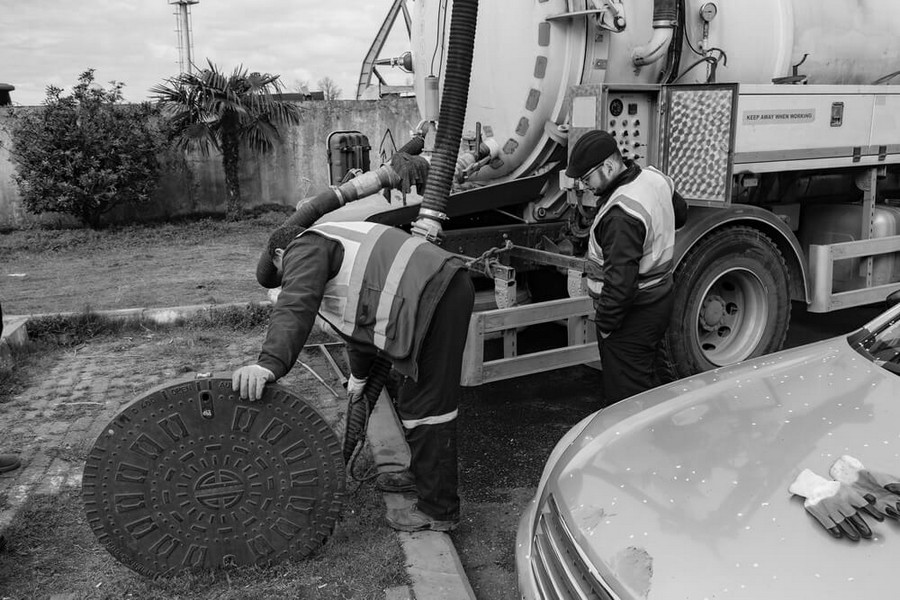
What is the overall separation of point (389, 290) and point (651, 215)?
4.22 ft

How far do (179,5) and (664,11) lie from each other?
93.8 feet

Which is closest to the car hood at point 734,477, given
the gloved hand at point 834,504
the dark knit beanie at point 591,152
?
the gloved hand at point 834,504

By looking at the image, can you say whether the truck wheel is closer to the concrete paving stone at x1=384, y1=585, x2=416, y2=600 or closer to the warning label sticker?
the warning label sticker

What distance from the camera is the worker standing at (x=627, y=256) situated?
3.47 metres

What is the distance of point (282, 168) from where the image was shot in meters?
13.3

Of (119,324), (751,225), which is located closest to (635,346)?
(751,225)

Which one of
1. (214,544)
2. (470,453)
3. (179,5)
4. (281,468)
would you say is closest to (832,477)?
(281,468)

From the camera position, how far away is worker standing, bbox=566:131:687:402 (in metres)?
3.47

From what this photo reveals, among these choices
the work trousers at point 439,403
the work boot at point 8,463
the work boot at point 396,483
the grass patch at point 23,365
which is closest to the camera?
the work trousers at point 439,403

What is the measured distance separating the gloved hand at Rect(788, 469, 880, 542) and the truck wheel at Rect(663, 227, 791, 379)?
2.59 meters

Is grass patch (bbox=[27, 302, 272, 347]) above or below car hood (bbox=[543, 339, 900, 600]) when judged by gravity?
below

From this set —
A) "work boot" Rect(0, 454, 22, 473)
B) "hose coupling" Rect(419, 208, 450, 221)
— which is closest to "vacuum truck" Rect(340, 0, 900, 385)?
"hose coupling" Rect(419, 208, 450, 221)

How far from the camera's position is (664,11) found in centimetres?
462

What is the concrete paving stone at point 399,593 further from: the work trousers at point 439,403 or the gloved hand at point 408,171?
the gloved hand at point 408,171
